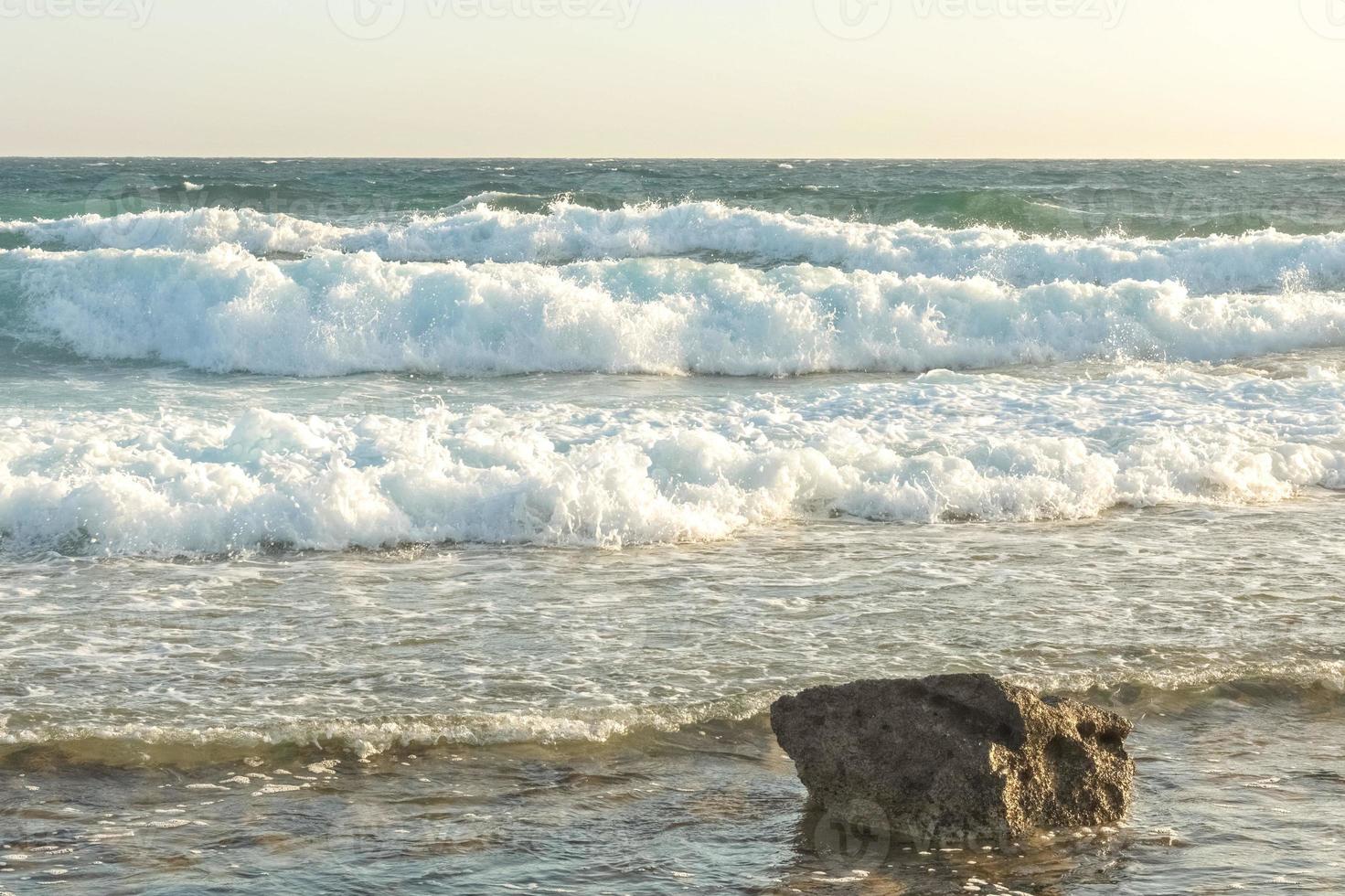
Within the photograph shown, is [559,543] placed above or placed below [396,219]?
below

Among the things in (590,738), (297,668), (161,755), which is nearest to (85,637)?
(297,668)

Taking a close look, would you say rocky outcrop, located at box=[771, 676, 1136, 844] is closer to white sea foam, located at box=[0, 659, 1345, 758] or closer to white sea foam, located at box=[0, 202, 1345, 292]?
white sea foam, located at box=[0, 659, 1345, 758]

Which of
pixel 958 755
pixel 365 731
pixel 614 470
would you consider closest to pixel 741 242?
pixel 614 470

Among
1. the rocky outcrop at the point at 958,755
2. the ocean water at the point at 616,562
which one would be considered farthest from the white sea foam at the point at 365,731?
the rocky outcrop at the point at 958,755

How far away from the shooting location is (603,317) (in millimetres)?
16562

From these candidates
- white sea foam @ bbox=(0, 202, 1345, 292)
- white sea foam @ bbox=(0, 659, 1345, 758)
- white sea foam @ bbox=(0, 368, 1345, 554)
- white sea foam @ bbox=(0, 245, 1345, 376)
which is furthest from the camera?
white sea foam @ bbox=(0, 202, 1345, 292)

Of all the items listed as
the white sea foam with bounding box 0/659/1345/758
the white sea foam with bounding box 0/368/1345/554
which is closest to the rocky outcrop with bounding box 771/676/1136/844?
the white sea foam with bounding box 0/659/1345/758

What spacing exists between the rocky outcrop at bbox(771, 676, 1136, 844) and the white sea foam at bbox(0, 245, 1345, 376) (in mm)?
11530

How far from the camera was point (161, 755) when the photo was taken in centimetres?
495

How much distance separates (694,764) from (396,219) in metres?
27.2

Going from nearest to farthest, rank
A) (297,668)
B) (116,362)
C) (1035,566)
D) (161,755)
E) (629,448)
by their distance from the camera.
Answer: (161,755)
(297,668)
(1035,566)
(629,448)
(116,362)

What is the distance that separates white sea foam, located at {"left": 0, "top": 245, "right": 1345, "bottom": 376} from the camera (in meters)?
16.2

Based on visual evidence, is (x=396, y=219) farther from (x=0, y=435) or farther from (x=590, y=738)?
(x=590, y=738)

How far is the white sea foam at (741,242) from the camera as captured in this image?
73.9ft
